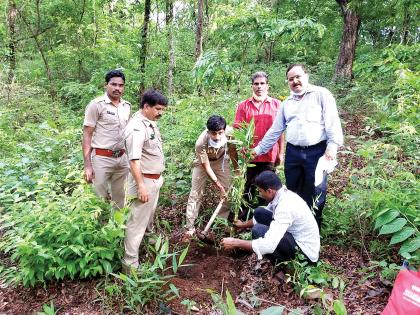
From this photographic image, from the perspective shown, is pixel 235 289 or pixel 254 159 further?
pixel 254 159

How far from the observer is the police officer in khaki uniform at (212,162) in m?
3.77

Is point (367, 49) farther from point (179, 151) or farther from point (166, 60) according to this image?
point (179, 151)

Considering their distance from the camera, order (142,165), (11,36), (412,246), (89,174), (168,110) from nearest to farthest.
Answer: (412,246)
(142,165)
(89,174)
(168,110)
(11,36)

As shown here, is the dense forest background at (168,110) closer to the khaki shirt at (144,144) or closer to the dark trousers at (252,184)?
the khaki shirt at (144,144)

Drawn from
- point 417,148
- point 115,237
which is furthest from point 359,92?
point 115,237

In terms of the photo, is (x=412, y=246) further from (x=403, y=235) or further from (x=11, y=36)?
(x=11, y=36)

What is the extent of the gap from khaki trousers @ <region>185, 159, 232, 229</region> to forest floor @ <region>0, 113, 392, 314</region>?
0.55m

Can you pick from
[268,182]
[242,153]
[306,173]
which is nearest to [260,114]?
[242,153]

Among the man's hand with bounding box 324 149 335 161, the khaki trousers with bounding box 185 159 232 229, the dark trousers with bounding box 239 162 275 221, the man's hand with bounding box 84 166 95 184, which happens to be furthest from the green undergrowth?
the man's hand with bounding box 84 166 95 184

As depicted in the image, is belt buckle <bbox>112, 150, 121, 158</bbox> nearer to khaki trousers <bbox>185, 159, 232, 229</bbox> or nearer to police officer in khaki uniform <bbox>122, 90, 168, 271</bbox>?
police officer in khaki uniform <bbox>122, 90, 168, 271</bbox>

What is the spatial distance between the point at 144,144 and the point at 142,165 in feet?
0.69

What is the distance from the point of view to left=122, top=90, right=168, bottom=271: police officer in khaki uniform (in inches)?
127

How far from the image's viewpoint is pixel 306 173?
362 centimetres

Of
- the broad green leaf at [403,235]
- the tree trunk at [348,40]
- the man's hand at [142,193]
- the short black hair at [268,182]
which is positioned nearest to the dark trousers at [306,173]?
the short black hair at [268,182]
